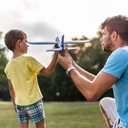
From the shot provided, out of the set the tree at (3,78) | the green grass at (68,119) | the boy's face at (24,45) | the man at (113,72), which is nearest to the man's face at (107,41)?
the man at (113,72)

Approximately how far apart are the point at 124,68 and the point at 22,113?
6.94 ft

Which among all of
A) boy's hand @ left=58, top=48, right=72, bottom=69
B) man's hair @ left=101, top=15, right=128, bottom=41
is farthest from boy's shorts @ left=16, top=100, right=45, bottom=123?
man's hair @ left=101, top=15, right=128, bottom=41

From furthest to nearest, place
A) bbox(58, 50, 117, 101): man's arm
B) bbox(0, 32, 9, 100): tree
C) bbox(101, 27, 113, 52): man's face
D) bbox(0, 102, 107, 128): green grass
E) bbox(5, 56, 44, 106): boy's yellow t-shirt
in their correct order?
bbox(0, 32, 9, 100): tree < bbox(0, 102, 107, 128): green grass < bbox(5, 56, 44, 106): boy's yellow t-shirt < bbox(101, 27, 113, 52): man's face < bbox(58, 50, 117, 101): man's arm

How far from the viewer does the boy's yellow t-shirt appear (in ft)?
15.0

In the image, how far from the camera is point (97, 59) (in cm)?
4806

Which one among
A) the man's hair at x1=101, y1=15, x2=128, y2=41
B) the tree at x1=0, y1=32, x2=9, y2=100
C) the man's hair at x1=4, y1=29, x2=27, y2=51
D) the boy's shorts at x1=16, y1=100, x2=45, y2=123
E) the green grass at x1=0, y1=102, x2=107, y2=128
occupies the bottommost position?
the tree at x1=0, y1=32, x2=9, y2=100

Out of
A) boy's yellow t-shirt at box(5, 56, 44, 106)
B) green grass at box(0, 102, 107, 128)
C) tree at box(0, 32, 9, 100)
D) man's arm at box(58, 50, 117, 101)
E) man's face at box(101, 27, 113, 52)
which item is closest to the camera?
man's arm at box(58, 50, 117, 101)

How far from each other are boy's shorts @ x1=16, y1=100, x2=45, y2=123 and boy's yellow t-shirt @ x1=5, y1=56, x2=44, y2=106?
6 centimetres

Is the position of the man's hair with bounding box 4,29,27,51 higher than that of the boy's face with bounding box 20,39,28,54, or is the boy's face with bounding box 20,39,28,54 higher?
the man's hair with bounding box 4,29,27,51

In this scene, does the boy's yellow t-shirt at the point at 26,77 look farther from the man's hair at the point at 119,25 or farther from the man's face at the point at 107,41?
the man's hair at the point at 119,25

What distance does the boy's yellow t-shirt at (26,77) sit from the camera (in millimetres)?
4566

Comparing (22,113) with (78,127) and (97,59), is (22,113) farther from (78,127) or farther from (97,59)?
(97,59)

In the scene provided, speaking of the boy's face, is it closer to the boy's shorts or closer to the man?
the boy's shorts

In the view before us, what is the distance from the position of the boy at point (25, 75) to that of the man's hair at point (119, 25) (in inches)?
63.6
